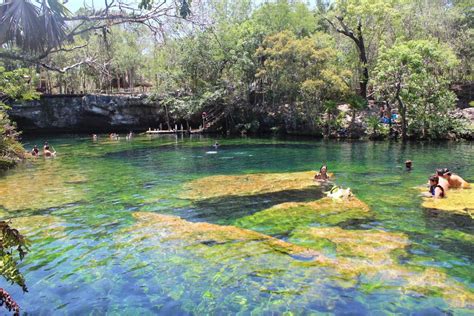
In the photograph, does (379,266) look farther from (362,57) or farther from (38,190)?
(362,57)

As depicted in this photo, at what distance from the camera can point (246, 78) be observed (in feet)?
170

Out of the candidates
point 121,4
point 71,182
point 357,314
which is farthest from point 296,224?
point 71,182

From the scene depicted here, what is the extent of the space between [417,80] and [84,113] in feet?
150

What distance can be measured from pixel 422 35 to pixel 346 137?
60.9ft

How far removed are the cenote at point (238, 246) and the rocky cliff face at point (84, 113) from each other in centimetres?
3861

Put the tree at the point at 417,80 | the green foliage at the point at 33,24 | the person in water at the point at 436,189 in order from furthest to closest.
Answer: the tree at the point at 417,80, the person in water at the point at 436,189, the green foliage at the point at 33,24

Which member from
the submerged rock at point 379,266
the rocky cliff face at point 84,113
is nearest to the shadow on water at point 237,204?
the submerged rock at point 379,266

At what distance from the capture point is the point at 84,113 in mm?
61250

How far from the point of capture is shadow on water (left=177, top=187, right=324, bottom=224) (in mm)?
13930

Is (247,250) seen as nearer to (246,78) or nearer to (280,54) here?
(280,54)

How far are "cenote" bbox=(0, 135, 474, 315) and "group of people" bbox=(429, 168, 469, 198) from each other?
757 mm

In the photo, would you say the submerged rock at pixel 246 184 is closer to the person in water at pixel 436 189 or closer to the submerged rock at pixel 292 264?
the person in water at pixel 436 189

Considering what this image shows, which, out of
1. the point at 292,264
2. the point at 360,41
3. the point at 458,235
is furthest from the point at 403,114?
the point at 292,264

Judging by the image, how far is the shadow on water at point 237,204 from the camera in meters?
13.9
